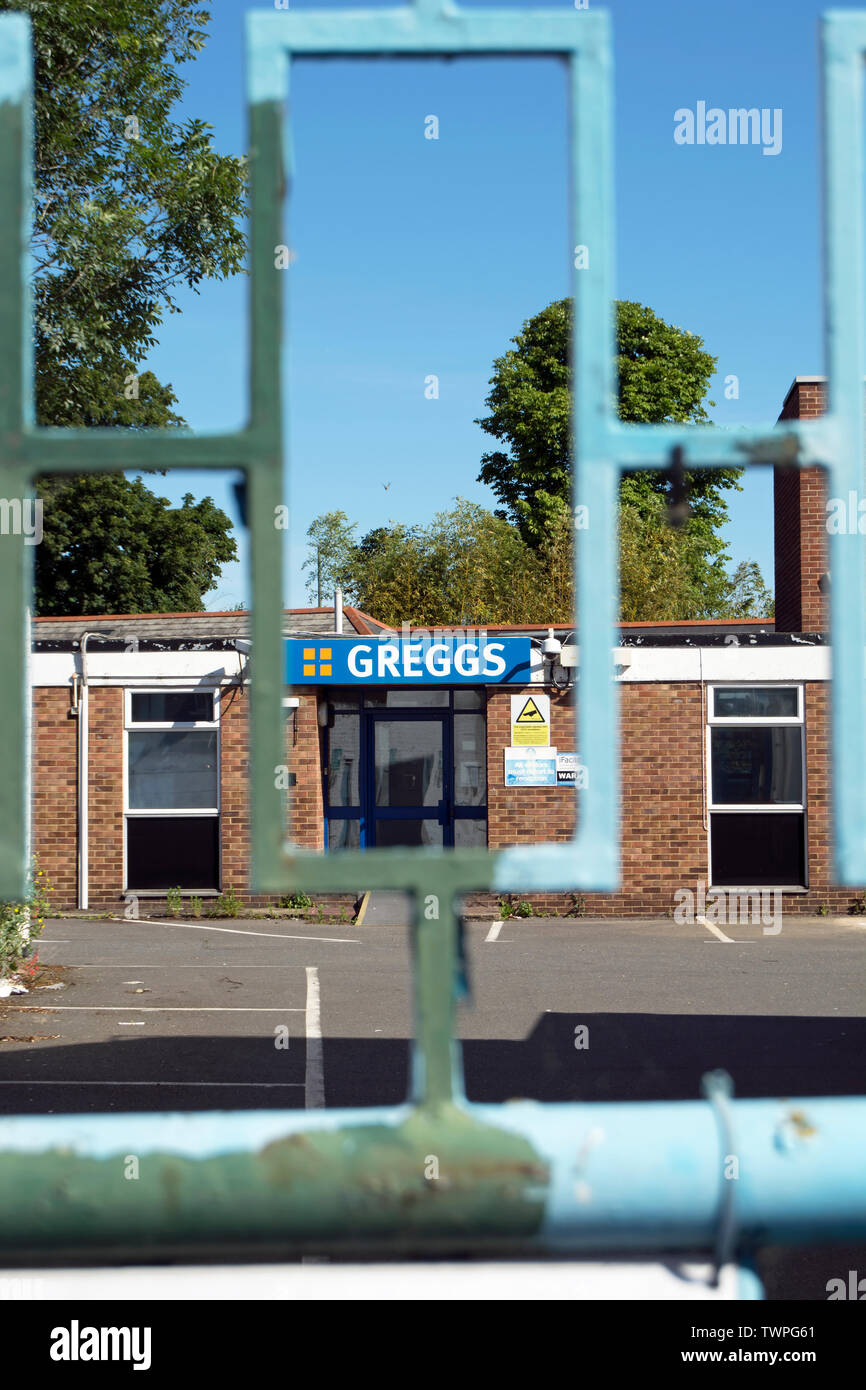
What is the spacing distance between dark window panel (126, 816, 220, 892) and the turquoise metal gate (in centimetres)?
1545

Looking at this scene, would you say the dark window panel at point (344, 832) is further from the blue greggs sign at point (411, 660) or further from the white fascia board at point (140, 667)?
the white fascia board at point (140, 667)

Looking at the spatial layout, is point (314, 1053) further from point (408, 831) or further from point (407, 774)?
point (407, 774)

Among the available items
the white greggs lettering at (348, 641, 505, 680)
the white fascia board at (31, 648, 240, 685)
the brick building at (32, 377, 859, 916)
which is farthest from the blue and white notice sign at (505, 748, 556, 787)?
the white fascia board at (31, 648, 240, 685)

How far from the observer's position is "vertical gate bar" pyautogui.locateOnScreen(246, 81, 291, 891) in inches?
52.2

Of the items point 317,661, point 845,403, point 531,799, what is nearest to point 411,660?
point 317,661

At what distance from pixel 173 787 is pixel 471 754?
4188 millimetres

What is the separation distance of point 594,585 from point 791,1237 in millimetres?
771

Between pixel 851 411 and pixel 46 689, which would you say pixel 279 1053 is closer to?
pixel 851 411

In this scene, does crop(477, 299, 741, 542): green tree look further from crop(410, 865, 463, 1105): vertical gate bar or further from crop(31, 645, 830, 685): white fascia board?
crop(410, 865, 463, 1105): vertical gate bar

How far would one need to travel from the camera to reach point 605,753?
138cm

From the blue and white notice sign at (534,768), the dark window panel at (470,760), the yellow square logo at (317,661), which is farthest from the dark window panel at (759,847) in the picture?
the yellow square logo at (317,661)

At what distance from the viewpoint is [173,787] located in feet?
54.2

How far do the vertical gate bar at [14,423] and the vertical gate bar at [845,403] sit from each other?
0.93m

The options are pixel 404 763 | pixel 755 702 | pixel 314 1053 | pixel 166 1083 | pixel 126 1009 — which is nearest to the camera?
pixel 166 1083
